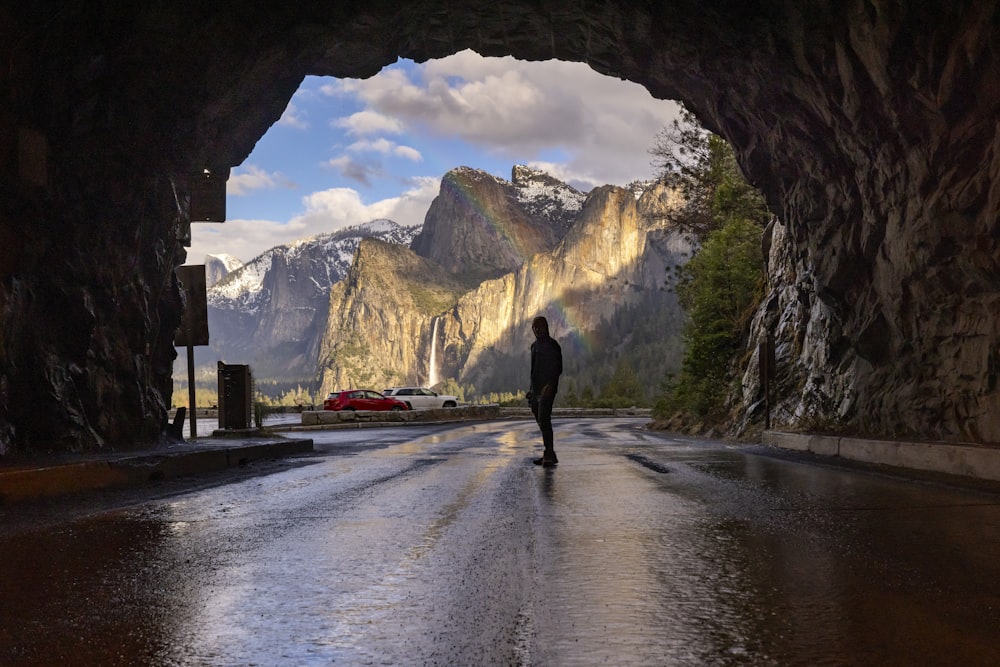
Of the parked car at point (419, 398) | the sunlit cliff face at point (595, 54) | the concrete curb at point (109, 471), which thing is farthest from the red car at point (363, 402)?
the concrete curb at point (109, 471)

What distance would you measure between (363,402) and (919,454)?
121 ft

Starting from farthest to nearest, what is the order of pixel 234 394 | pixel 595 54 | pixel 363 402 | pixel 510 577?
pixel 363 402, pixel 234 394, pixel 595 54, pixel 510 577

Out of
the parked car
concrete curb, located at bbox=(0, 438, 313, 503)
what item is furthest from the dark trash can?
the parked car

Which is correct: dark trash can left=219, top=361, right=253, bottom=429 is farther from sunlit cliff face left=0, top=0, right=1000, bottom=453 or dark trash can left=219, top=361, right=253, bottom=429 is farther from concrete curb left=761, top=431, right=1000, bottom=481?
concrete curb left=761, top=431, right=1000, bottom=481

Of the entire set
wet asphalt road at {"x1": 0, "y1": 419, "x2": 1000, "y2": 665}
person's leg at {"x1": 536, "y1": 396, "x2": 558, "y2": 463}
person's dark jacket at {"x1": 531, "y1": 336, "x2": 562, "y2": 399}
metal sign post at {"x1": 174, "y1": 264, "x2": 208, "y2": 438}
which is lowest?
wet asphalt road at {"x1": 0, "y1": 419, "x2": 1000, "y2": 665}

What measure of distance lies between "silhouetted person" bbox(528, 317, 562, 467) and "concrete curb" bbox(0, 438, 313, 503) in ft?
16.3

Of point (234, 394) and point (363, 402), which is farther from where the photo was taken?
point (363, 402)

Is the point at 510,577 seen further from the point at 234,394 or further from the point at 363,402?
the point at 363,402

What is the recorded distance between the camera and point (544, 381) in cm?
1370

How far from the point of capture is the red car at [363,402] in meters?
46.6

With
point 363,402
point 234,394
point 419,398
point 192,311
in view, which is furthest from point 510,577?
point 419,398

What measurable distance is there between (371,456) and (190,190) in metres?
7.16

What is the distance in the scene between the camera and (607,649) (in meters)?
3.72

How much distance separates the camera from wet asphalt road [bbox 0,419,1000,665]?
378 centimetres
